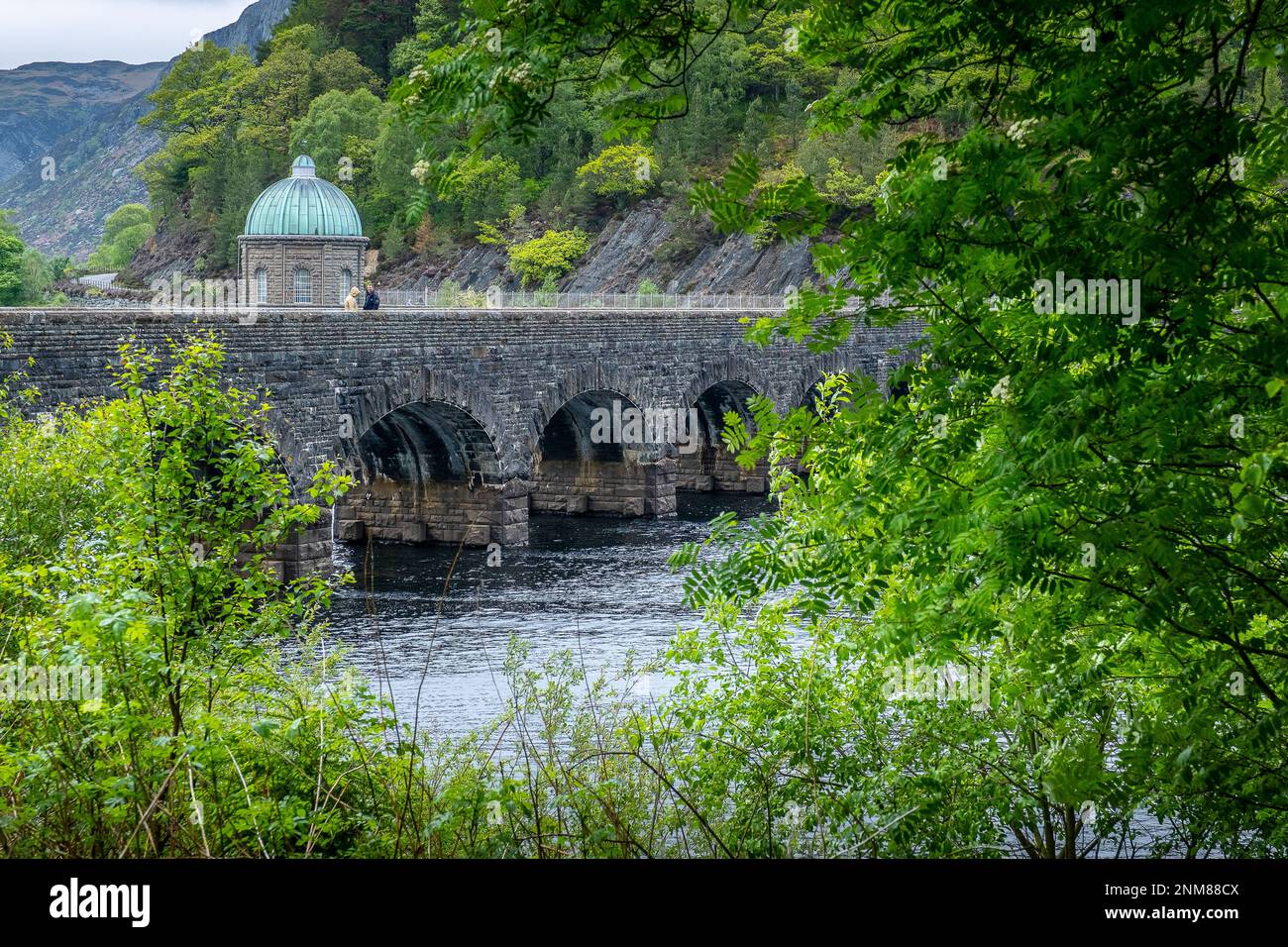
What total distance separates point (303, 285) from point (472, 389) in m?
18.4

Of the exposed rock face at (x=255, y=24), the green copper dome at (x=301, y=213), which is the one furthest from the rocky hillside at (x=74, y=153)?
the green copper dome at (x=301, y=213)

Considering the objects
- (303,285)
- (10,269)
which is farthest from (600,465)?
(10,269)

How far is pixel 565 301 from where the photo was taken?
47.6 m

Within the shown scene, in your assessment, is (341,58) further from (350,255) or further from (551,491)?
(551,491)

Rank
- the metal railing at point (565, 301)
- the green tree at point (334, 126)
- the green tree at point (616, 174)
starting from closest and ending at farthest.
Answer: the metal railing at point (565, 301) < the green tree at point (616, 174) < the green tree at point (334, 126)

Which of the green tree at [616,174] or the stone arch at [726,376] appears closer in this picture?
the stone arch at [726,376]

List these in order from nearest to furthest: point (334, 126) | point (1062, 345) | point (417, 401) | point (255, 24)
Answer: point (1062, 345)
point (417, 401)
point (334, 126)
point (255, 24)

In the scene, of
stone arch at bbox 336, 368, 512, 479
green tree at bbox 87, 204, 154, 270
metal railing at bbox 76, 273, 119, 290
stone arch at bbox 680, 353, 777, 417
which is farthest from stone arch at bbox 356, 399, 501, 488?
green tree at bbox 87, 204, 154, 270

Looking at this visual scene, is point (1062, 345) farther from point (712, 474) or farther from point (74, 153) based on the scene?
point (74, 153)

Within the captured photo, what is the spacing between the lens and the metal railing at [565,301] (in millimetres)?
44125

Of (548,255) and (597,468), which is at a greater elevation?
(548,255)

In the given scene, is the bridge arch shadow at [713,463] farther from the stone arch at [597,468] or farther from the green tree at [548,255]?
the green tree at [548,255]

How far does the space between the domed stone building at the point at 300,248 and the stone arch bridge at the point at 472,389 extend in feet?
36.5
